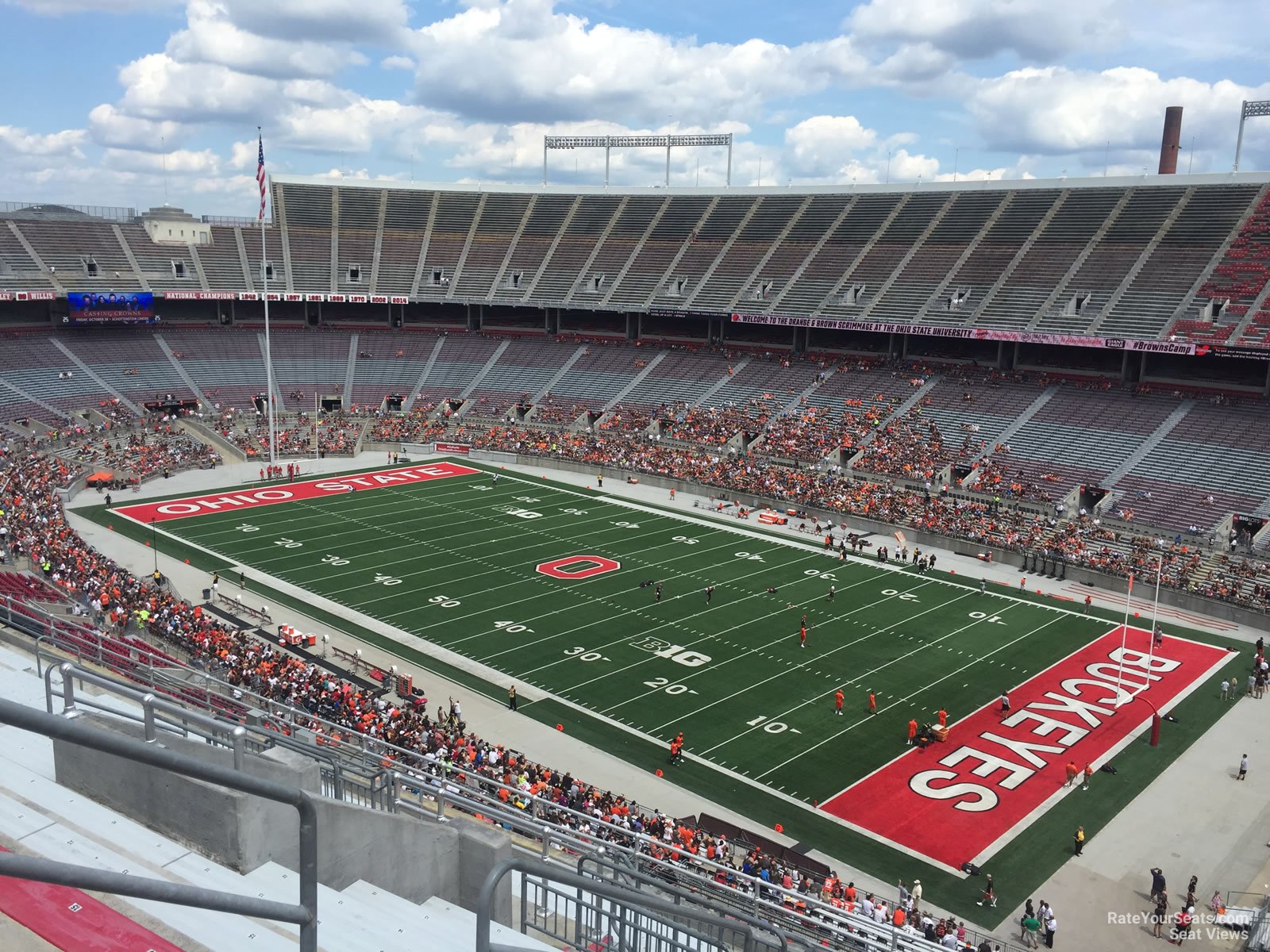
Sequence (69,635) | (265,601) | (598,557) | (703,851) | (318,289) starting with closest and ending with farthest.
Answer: (69,635) → (703,851) → (265,601) → (598,557) → (318,289)

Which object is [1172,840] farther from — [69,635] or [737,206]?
[737,206]

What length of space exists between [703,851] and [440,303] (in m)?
58.3

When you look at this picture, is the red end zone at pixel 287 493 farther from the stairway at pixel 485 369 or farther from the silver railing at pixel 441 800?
the silver railing at pixel 441 800

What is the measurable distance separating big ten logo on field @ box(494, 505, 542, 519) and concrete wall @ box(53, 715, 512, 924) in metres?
35.0

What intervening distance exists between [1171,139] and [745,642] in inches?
1945

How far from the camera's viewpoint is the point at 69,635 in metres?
13.0

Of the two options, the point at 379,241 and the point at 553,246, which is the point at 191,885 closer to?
the point at 553,246

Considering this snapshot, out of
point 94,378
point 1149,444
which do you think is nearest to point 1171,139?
point 1149,444

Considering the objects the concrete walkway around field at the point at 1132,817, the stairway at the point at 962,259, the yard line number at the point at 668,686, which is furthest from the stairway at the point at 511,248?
the yard line number at the point at 668,686

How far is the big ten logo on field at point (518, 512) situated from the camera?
44.0 meters

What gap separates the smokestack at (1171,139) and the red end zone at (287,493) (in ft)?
149

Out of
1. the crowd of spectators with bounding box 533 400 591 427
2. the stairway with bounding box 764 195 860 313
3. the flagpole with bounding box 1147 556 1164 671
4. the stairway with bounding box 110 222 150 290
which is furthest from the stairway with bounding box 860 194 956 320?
the stairway with bounding box 110 222 150 290

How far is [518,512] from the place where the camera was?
1764 inches

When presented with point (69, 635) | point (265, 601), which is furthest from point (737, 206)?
point (69, 635)
